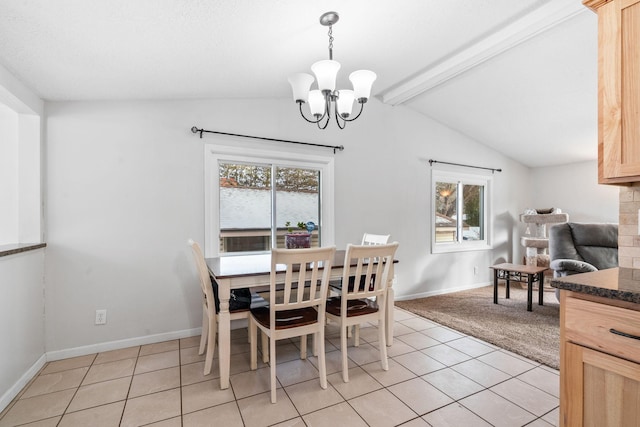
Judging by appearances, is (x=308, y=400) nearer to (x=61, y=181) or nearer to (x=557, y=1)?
(x=61, y=181)

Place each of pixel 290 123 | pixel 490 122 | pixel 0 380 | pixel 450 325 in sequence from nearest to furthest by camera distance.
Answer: pixel 0 380
pixel 450 325
pixel 290 123
pixel 490 122

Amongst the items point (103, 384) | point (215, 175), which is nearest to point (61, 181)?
point (215, 175)

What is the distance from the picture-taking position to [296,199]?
12.1 feet

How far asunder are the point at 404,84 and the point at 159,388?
3.71 meters

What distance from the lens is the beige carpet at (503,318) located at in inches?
109

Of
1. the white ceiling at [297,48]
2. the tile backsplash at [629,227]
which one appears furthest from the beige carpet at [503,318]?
the white ceiling at [297,48]

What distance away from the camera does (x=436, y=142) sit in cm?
463

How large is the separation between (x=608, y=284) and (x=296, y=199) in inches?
113

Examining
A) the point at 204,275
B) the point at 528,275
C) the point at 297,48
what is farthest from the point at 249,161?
the point at 528,275

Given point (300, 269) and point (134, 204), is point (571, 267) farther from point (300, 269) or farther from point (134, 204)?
point (134, 204)

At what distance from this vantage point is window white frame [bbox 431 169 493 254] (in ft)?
15.2

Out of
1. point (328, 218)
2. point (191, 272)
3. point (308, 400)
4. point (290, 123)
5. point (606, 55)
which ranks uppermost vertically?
point (290, 123)

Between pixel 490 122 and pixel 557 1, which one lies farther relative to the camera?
pixel 490 122

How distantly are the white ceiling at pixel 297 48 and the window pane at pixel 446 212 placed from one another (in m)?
1.34
